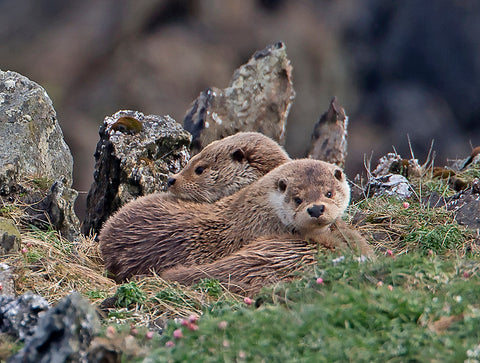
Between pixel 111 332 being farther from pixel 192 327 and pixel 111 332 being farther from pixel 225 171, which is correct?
pixel 225 171

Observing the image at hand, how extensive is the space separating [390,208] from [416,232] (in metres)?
0.60

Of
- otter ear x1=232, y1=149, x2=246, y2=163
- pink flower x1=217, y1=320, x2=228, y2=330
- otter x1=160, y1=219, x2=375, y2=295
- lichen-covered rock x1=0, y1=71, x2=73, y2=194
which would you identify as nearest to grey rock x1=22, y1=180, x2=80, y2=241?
lichen-covered rock x1=0, y1=71, x2=73, y2=194

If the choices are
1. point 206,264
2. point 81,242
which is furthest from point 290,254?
point 81,242

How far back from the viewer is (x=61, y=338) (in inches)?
135

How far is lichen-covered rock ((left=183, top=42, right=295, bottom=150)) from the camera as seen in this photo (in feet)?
28.3

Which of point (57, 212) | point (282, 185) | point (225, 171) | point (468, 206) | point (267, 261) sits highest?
point (282, 185)

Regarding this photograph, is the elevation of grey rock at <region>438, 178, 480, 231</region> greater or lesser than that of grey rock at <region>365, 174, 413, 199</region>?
greater

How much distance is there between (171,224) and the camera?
18.9ft

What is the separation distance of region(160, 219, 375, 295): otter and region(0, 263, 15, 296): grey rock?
3.54 ft

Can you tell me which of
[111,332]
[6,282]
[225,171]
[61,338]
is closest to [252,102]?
[225,171]

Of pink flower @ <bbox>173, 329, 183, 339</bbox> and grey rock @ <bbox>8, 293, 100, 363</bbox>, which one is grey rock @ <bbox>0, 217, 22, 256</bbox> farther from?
pink flower @ <bbox>173, 329, 183, 339</bbox>

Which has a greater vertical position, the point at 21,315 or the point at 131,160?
the point at 21,315

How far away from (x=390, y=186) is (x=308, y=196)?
2317mm

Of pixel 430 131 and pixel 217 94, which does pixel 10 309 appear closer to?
pixel 217 94
